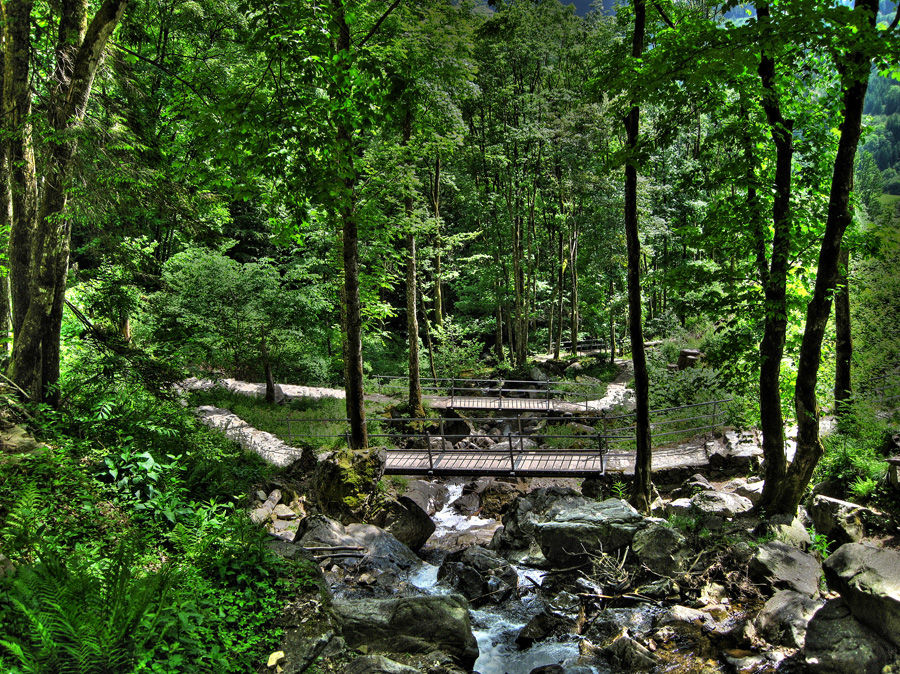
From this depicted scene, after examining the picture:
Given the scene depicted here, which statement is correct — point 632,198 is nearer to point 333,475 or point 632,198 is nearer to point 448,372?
point 333,475

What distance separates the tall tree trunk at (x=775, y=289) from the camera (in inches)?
319

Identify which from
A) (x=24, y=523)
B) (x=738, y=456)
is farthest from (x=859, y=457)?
(x=24, y=523)

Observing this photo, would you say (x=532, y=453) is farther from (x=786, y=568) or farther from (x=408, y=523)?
(x=786, y=568)

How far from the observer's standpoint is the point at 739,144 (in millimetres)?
9047

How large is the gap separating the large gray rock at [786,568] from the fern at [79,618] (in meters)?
7.22

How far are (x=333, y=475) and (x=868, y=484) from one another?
915 cm

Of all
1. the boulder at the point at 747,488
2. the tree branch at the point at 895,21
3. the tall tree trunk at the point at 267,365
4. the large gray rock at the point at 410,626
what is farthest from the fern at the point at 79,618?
the tall tree trunk at the point at 267,365

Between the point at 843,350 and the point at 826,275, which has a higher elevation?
the point at 826,275

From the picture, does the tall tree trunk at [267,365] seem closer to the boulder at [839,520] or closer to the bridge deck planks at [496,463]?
the bridge deck planks at [496,463]

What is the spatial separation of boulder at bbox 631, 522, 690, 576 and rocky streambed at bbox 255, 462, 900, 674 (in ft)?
0.06

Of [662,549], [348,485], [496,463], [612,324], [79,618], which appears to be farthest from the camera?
[612,324]

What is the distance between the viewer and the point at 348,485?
10.3 meters

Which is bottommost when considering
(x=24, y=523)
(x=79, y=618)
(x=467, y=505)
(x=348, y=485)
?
(x=467, y=505)

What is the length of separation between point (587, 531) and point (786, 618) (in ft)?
10.7
